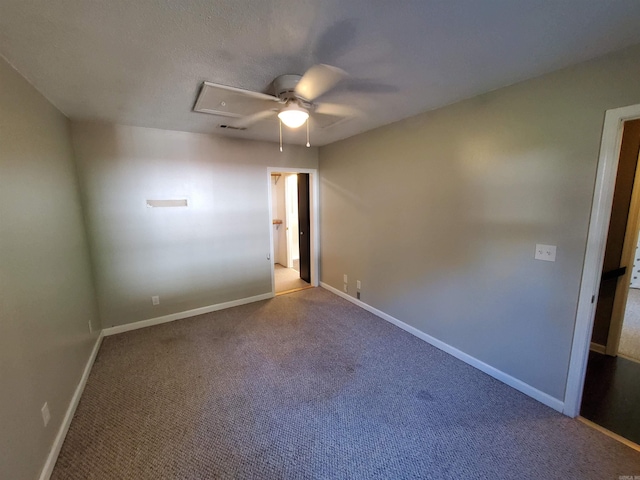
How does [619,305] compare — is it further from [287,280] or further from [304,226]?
[287,280]

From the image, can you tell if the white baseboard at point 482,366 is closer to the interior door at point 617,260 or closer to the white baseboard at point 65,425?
the interior door at point 617,260

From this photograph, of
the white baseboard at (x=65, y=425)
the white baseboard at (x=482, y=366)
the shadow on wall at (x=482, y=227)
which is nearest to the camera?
the white baseboard at (x=65, y=425)

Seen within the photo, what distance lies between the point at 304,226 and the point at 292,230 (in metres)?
1.40

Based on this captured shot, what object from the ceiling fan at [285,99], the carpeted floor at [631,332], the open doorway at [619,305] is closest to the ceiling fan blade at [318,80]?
the ceiling fan at [285,99]

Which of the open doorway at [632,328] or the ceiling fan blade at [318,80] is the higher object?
the ceiling fan blade at [318,80]

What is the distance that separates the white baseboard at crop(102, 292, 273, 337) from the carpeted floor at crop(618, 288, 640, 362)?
4.19m

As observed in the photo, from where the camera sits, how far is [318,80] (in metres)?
1.81

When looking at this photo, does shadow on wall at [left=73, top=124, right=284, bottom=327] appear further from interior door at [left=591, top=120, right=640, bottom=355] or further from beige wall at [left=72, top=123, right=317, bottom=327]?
interior door at [left=591, top=120, right=640, bottom=355]

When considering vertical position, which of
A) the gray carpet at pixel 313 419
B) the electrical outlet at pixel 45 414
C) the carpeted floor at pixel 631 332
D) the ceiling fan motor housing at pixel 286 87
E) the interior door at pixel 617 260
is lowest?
the gray carpet at pixel 313 419

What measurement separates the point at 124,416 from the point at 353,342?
6.65 feet

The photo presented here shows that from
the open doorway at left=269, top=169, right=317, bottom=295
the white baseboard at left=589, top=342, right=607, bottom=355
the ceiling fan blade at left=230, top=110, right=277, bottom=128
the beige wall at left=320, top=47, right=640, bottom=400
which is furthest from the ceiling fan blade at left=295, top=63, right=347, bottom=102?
the white baseboard at left=589, top=342, right=607, bottom=355

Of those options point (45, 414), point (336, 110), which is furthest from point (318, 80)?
point (45, 414)

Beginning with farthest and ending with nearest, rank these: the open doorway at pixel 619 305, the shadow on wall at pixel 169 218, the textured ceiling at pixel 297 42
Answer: the shadow on wall at pixel 169 218
the open doorway at pixel 619 305
the textured ceiling at pixel 297 42

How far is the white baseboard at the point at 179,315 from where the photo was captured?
3.11 metres
